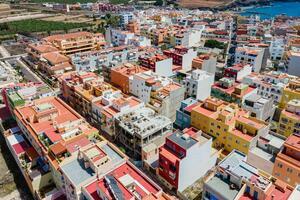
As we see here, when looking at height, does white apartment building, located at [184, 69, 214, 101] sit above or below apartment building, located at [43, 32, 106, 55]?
below

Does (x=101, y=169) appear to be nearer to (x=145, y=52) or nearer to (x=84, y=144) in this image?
(x=84, y=144)

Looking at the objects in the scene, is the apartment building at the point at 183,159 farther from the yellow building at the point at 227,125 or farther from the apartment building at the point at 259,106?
the apartment building at the point at 259,106

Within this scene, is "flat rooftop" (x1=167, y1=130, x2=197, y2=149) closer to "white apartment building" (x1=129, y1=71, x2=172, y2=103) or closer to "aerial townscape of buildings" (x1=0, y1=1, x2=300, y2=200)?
"aerial townscape of buildings" (x1=0, y1=1, x2=300, y2=200)

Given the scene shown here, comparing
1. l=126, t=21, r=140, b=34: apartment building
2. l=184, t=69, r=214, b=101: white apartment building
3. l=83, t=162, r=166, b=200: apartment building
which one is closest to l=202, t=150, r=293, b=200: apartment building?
l=83, t=162, r=166, b=200: apartment building

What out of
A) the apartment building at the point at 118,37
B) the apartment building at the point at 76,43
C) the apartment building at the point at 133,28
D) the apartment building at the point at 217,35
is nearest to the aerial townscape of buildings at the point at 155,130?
the apartment building at the point at 76,43

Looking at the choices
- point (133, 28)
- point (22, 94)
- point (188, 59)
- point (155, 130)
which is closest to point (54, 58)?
point (22, 94)

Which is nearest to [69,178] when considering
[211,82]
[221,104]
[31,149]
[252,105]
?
[31,149]
